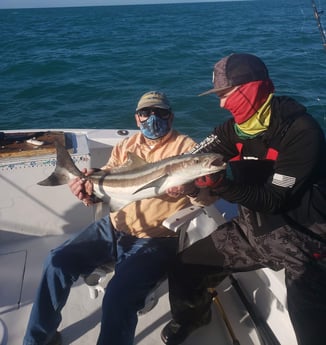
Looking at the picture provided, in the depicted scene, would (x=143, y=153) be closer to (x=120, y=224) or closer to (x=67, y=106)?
(x=120, y=224)

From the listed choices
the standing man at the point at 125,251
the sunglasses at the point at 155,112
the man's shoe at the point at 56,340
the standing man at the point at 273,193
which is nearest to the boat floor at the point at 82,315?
the man's shoe at the point at 56,340

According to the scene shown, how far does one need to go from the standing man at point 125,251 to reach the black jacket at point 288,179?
64 centimetres

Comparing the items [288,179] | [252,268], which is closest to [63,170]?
[252,268]

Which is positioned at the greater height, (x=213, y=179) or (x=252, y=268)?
(x=213, y=179)

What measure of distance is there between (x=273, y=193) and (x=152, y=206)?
131 cm

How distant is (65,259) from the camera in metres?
3.35

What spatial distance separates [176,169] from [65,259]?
1.35m

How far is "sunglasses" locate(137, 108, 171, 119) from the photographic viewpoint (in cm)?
371

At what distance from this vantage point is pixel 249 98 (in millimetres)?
2867

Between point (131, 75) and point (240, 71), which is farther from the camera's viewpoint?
point (131, 75)

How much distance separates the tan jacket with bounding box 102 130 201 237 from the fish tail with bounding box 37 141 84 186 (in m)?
0.61

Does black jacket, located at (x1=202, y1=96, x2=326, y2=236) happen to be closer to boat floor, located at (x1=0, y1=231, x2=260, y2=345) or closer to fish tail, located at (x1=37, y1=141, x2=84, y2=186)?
A: boat floor, located at (x1=0, y1=231, x2=260, y2=345)

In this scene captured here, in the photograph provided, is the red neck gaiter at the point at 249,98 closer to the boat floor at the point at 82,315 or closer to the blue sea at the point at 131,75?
the boat floor at the point at 82,315

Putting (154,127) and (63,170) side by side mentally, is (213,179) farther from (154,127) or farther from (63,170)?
(63,170)
